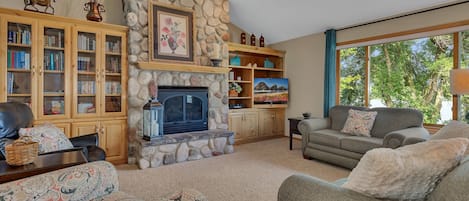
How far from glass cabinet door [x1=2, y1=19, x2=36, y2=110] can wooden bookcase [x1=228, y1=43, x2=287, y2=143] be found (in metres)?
3.23

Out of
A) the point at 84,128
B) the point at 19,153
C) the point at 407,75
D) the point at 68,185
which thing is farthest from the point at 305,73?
the point at 68,185

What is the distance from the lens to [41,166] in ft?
6.03

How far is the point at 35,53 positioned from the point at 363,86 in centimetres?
522

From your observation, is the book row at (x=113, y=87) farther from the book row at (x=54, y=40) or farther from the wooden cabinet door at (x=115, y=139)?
the book row at (x=54, y=40)

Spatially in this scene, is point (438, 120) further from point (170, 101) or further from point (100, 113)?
point (100, 113)

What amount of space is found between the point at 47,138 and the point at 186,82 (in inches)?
92.3

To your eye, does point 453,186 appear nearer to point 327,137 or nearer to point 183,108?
point 327,137

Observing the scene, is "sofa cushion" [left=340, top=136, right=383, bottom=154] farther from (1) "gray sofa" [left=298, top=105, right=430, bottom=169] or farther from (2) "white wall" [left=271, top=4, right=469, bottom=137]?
(2) "white wall" [left=271, top=4, right=469, bottom=137]

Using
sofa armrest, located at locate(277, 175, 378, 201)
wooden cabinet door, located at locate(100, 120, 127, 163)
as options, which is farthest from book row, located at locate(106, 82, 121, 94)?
sofa armrest, located at locate(277, 175, 378, 201)

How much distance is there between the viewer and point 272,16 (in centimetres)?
531

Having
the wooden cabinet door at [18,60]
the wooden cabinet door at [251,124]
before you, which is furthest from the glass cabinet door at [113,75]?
the wooden cabinet door at [251,124]

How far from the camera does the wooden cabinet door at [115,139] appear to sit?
3920 millimetres

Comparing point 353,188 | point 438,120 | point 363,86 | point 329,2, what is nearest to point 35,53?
point 353,188

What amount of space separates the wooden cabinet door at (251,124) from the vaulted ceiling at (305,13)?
191 cm
